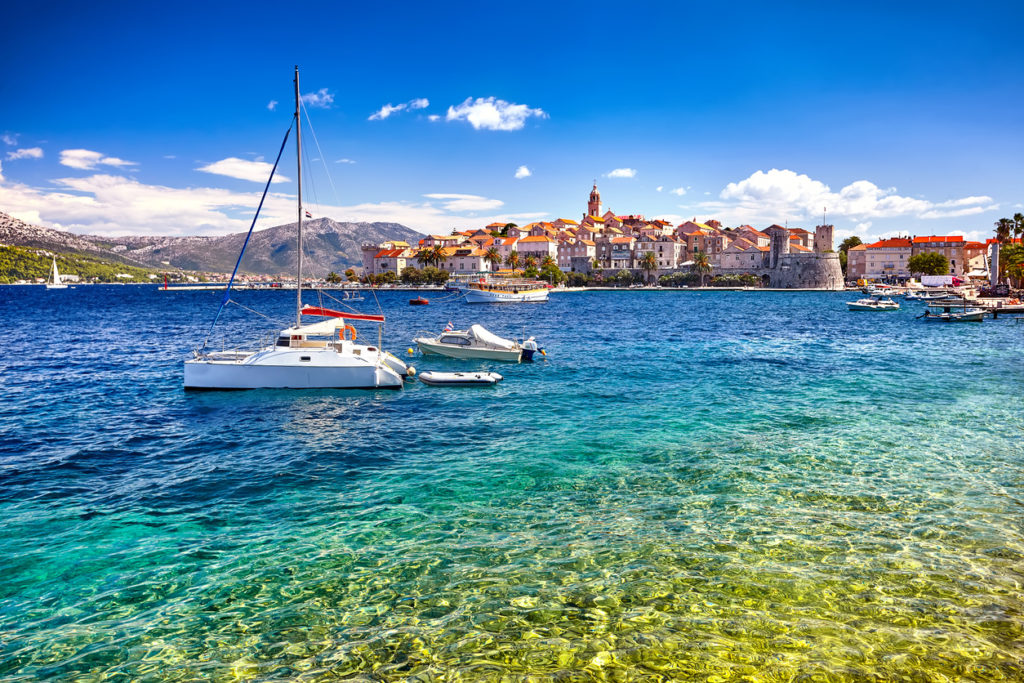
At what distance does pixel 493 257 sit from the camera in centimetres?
17600

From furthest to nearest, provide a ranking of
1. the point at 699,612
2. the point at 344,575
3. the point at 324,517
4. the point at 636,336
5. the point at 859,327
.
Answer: the point at 859,327, the point at 636,336, the point at 324,517, the point at 344,575, the point at 699,612

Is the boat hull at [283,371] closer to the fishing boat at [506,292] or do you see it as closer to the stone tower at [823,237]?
the fishing boat at [506,292]

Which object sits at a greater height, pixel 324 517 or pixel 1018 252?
pixel 1018 252

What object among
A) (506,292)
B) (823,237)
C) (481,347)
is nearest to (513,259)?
(506,292)

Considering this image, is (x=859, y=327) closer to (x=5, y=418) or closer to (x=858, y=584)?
(x=858, y=584)

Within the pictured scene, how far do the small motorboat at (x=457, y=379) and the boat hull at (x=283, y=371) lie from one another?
8.91ft

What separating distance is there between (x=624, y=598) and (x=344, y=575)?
13.9 feet

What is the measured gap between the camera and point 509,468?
14055 millimetres

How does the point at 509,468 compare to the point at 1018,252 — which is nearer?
the point at 509,468

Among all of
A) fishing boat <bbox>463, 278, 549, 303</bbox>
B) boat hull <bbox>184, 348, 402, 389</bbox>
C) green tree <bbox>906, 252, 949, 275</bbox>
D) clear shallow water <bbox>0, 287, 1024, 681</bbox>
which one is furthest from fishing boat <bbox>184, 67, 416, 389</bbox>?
A: green tree <bbox>906, 252, 949, 275</bbox>

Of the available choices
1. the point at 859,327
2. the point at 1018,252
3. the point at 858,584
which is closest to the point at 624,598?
the point at 858,584

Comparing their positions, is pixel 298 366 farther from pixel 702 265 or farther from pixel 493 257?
pixel 702 265

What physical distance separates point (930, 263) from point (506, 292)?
11443cm

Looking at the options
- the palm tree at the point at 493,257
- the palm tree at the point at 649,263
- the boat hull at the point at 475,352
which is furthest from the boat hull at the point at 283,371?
the palm tree at the point at 649,263
